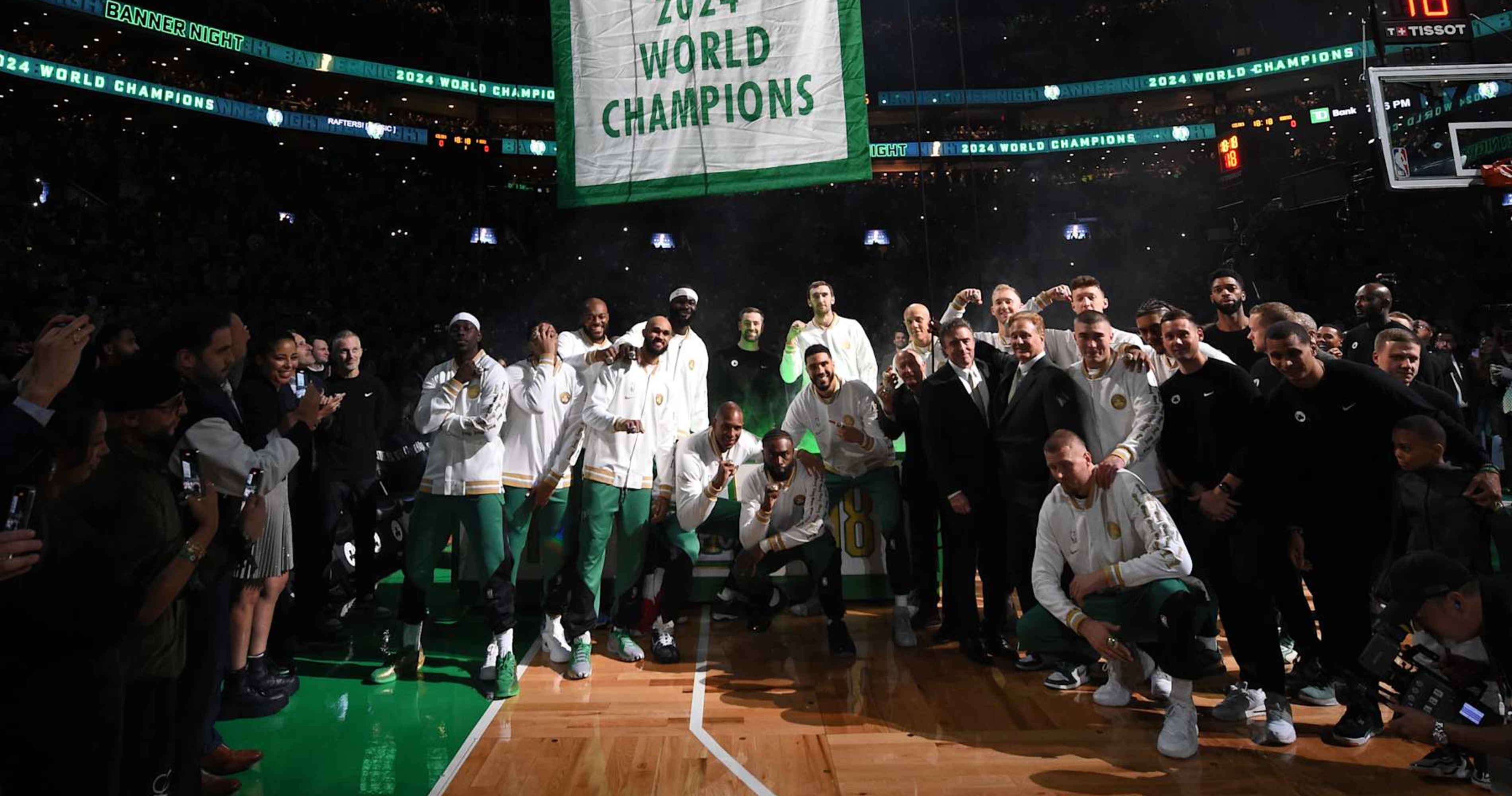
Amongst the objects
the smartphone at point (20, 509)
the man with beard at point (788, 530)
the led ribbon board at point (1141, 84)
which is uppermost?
the led ribbon board at point (1141, 84)

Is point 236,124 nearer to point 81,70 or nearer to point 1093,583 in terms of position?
point 81,70

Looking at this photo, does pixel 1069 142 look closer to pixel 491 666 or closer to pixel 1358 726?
pixel 1358 726

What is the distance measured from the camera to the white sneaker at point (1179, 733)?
356 centimetres

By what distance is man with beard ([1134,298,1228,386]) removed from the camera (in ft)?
15.0

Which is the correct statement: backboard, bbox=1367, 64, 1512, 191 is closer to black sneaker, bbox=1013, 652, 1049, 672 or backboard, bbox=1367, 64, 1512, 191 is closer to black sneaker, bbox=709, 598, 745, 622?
black sneaker, bbox=1013, 652, 1049, 672

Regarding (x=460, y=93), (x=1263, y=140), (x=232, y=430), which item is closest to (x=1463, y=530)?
(x=232, y=430)

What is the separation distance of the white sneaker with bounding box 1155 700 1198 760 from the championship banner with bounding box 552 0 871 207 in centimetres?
274

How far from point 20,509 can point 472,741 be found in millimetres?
2379

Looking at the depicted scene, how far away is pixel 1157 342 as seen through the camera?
483cm

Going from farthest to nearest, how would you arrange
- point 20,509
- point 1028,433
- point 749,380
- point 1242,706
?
1. point 749,380
2. point 1028,433
3. point 1242,706
4. point 20,509

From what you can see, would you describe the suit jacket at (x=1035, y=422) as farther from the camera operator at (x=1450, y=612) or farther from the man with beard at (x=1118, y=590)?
the camera operator at (x=1450, y=612)

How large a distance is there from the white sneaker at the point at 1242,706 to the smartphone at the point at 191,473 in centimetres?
423

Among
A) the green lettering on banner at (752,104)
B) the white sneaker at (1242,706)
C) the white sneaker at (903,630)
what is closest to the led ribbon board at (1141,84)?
the white sneaker at (903,630)

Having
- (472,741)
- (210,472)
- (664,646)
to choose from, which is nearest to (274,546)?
(472,741)
